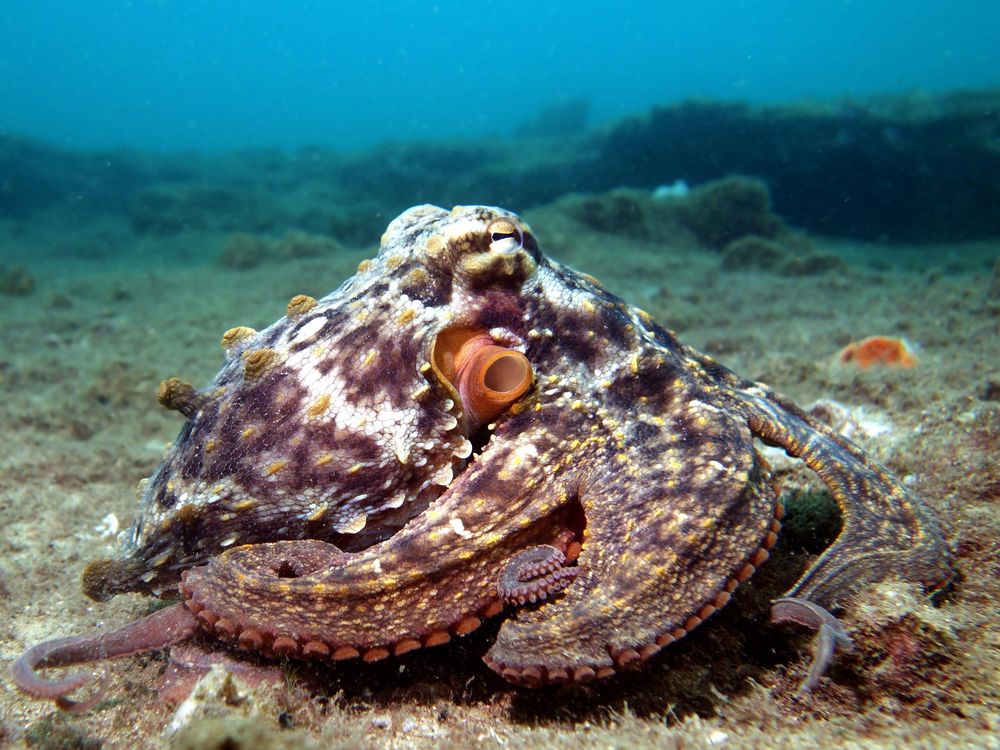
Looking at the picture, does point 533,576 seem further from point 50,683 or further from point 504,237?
point 50,683

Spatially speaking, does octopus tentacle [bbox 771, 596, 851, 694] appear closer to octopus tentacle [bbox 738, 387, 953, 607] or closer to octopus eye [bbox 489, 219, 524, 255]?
octopus tentacle [bbox 738, 387, 953, 607]

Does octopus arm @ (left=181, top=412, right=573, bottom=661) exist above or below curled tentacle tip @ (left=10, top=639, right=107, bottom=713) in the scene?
above

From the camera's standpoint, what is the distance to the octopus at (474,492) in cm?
217

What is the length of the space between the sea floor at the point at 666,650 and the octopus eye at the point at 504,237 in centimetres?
162

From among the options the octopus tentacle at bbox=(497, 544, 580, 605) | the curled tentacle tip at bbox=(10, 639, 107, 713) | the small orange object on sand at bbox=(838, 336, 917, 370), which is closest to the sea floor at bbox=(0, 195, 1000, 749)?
the curled tentacle tip at bbox=(10, 639, 107, 713)

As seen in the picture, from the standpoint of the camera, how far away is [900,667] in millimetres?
2293

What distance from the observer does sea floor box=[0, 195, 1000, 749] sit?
7.13 ft

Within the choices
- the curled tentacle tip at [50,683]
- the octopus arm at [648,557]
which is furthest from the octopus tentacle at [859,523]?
the curled tentacle tip at [50,683]

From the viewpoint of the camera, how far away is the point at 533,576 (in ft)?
7.27

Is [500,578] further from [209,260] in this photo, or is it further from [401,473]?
[209,260]

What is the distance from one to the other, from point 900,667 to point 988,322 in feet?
25.7

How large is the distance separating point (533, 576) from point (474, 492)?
378mm

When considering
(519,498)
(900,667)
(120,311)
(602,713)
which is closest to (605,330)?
(519,498)

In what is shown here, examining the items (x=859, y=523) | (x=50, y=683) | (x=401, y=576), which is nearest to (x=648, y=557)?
(x=401, y=576)
